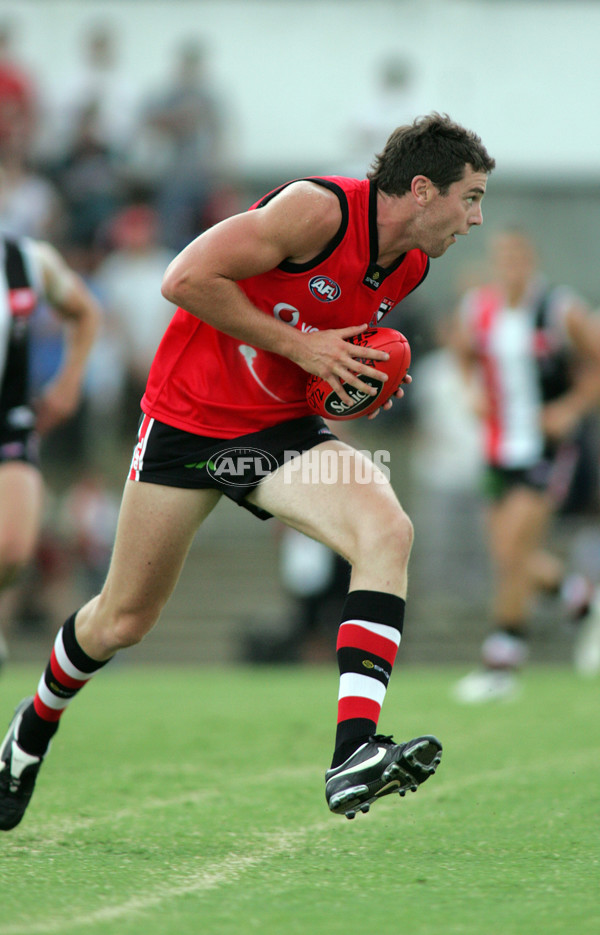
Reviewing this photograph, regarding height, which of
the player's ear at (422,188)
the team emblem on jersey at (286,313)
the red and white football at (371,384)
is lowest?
the red and white football at (371,384)

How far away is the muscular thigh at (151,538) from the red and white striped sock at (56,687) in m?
0.31

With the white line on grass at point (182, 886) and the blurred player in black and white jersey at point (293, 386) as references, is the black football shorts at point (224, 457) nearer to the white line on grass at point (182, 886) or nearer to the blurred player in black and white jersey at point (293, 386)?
the blurred player in black and white jersey at point (293, 386)

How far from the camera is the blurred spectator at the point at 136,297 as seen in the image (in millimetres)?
13383

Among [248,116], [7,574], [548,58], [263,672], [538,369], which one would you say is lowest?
[263,672]

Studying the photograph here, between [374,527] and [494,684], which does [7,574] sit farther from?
[494,684]

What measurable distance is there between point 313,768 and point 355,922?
250cm

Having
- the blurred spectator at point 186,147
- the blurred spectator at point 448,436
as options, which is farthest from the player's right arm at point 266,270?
the blurred spectator at point 186,147

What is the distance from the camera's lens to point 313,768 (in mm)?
5770

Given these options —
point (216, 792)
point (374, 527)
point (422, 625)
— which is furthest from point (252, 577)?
point (374, 527)

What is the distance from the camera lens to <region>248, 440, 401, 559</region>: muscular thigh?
404 centimetres

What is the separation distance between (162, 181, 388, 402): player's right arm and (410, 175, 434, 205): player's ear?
26 centimetres

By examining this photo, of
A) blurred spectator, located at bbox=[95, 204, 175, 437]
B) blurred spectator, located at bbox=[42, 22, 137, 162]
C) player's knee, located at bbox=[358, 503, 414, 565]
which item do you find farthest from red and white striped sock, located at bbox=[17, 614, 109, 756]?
blurred spectator, located at bbox=[42, 22, 137, 162]

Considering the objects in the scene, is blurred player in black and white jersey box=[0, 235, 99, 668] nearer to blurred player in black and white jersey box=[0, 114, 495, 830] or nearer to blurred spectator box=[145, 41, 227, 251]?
blurred player in black and white jersey box=[0, 114, 495, 830]

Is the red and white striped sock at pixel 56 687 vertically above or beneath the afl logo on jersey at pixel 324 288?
beneath
